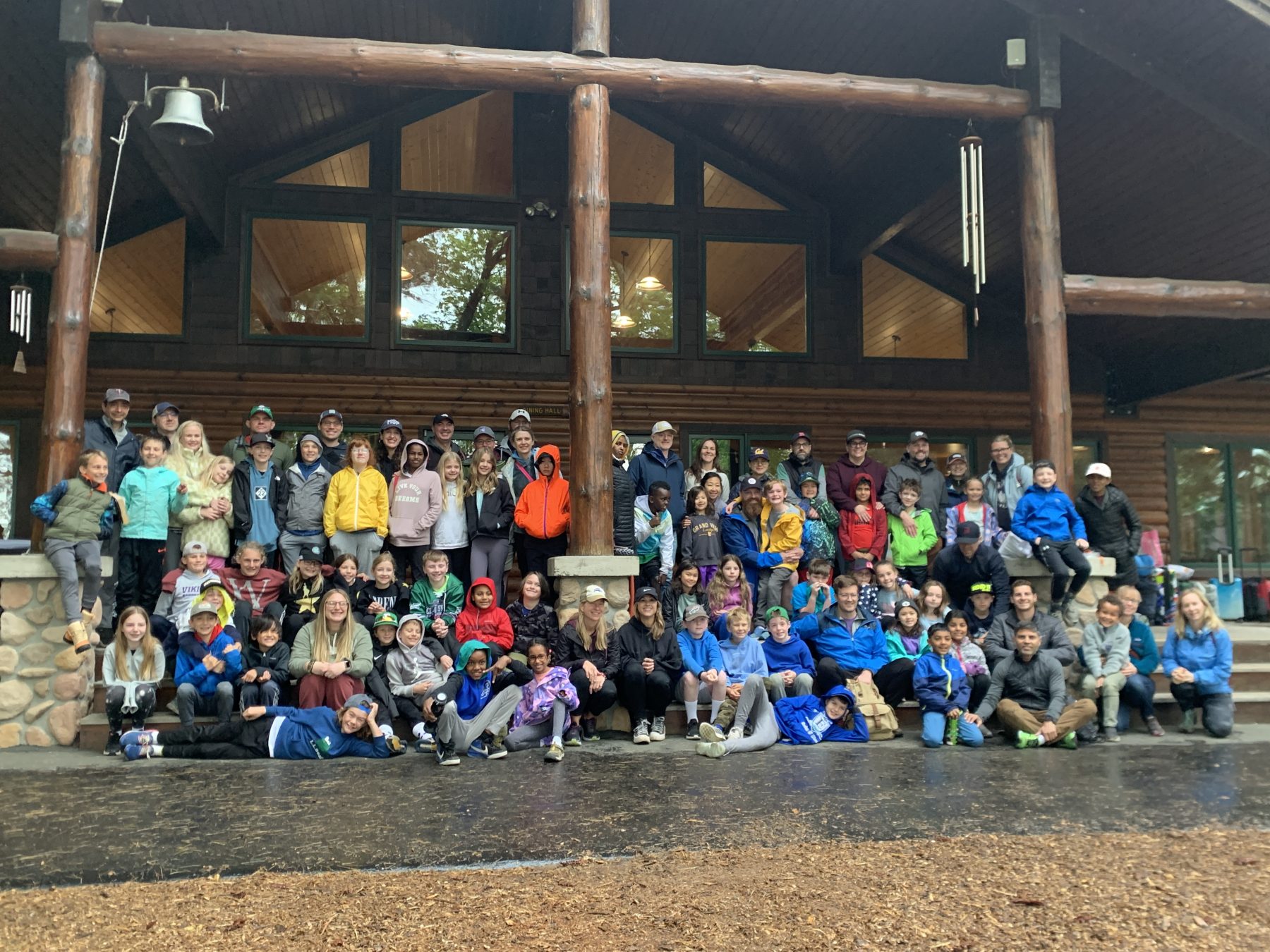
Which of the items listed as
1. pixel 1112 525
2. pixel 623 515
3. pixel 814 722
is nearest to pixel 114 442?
pixel 623 515

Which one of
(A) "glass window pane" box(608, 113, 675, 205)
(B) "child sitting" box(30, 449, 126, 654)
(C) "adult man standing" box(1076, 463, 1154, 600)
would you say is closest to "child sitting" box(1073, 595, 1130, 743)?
(C) "adult man standing" box(1076, 463, 1154, 600)

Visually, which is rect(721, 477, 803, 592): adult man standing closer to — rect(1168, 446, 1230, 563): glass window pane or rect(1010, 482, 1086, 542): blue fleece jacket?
rect(1010, 482, 1086, 542): blue fleece jacket

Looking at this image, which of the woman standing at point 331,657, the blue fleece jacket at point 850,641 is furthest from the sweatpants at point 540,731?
the blue fleece jacket at point 850,641

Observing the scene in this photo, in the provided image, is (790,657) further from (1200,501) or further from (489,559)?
(1200,501)

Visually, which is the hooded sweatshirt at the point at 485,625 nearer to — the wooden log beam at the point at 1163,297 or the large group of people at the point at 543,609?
the large group of people at the point at 543,609

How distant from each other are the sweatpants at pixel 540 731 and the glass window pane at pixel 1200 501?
34.5ft

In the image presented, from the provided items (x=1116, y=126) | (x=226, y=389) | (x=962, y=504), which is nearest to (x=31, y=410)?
(x=226, y=389)

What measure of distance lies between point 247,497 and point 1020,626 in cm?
566

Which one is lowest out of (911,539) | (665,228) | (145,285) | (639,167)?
(911,539)

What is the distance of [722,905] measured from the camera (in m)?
3.44

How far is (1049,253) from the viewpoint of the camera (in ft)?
29.4

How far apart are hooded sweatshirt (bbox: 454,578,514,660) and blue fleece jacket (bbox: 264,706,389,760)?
993 millimetres

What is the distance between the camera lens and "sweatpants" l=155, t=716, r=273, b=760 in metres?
6.24

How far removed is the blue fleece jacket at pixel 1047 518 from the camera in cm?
812
